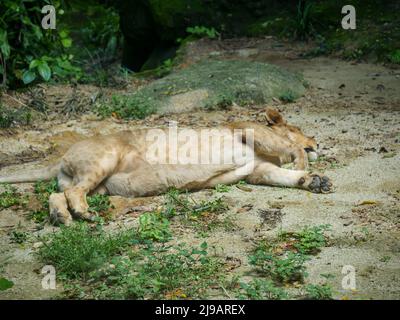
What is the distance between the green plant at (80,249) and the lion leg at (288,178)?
172 cm

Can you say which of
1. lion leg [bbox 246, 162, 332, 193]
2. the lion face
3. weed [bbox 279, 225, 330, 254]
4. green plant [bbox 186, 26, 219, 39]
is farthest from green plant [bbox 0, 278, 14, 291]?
green plant [bbox 186, 26, 219, 39]

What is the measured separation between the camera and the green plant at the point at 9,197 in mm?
6410

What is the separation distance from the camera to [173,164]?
6.57 metres

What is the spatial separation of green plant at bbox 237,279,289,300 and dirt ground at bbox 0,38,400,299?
0.33 m

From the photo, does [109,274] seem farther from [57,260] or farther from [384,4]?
[384,4]

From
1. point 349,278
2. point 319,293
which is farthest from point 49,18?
point 319,293

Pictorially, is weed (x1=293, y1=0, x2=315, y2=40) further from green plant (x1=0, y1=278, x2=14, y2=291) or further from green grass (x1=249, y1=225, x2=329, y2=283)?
green plant (x1=0, y1=278, x2=14, y2=291)

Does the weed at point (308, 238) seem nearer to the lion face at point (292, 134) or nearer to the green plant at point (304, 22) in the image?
the lion face at point (292, 134)

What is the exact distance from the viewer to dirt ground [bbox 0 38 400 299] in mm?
4879

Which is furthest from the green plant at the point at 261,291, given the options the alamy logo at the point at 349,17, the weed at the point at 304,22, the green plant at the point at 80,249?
the weed at the point at 304,22

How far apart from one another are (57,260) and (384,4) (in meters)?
9.31

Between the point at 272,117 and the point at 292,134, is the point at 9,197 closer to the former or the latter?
the point at 272,117

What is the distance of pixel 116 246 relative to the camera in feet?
17.1

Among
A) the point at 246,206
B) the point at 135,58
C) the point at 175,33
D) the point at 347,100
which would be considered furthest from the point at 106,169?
the point at 135,58
